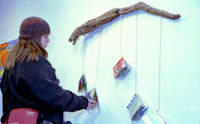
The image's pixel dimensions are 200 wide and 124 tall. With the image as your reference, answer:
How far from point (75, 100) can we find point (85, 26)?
380 millimetres

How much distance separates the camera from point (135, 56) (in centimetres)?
90

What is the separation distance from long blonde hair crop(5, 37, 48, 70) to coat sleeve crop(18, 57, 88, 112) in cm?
3

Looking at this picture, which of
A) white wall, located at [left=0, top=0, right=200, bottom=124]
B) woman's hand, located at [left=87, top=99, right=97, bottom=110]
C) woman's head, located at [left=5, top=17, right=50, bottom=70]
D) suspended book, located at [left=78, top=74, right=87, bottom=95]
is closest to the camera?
white wall, located at [left=0, top=0, right=200, bottom=124]

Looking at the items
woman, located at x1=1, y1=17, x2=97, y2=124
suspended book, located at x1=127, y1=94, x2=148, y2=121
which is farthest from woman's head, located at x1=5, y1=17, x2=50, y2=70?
suspended book, located at x1=127, y1=94, x2=148, y2=121

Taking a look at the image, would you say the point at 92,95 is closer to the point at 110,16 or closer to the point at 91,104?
the point at 91,104

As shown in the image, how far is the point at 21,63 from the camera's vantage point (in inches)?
32.8

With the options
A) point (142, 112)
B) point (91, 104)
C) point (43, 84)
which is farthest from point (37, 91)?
point (142, 112)

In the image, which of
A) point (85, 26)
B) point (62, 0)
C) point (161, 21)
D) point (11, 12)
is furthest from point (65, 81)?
point (11, 12)

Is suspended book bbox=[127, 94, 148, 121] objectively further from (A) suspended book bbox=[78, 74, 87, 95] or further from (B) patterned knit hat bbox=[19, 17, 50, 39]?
(B) patterned knit hat bbox=[19, 17, 50, 39]

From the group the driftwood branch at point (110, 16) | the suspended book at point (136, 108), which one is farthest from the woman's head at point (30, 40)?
the suspended book at point (136, 108)

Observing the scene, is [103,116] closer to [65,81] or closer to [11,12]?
[65,81]

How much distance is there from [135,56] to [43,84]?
367 mm

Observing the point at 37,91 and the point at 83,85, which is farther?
the point at 83,85

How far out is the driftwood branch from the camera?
2.72 ft
